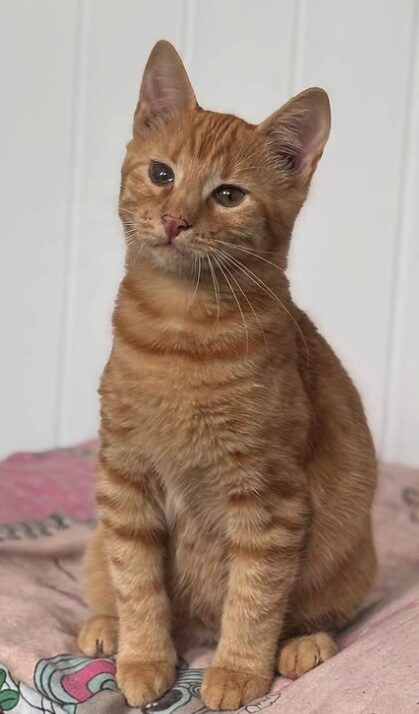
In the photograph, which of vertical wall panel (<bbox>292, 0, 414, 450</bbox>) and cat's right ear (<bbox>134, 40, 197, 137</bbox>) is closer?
cat's right ear (<bbox>134, 40, 197, 137</bbox>)

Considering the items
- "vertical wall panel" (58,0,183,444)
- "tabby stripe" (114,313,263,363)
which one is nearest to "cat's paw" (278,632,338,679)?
"tabby stripe" (114,313,263,363)

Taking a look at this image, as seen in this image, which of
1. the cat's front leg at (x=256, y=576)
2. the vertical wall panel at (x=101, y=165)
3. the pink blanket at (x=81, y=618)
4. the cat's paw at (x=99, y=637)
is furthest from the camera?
the vertical wall panel at (x=101, y=165)

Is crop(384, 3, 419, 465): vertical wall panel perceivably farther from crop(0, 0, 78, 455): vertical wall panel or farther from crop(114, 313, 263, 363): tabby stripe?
crop(114, 313, 263, 363): tabby stripe

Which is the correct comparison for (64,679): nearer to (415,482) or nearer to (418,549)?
(418,549)

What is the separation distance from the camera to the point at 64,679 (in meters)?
1.05

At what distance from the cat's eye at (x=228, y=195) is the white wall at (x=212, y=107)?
0.92 m

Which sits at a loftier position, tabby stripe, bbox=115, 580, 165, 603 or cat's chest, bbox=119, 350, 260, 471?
cat's chest, bbox=119, 350, 260, 471

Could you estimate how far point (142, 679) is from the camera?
40.4 inches

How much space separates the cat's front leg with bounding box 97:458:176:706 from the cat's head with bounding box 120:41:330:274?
286 mm

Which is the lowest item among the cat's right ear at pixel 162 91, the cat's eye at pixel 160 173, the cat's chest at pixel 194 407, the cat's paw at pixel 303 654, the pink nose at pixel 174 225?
the cat's paw at pixel 303 654

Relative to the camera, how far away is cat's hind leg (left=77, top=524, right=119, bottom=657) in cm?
115

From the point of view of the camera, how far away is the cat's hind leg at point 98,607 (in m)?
1.15

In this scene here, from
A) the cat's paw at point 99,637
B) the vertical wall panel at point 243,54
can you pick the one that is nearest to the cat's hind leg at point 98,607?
the cat's paw at point 99,637

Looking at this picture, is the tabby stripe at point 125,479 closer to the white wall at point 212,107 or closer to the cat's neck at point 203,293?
the cat's neck at point 203,293
